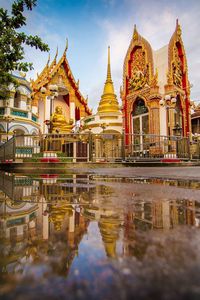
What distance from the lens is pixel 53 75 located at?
82.5ft

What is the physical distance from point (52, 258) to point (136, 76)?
18727 millimetres

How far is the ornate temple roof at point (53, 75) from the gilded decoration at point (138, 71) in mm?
9807

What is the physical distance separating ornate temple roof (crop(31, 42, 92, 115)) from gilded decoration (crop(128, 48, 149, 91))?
9.81 meters

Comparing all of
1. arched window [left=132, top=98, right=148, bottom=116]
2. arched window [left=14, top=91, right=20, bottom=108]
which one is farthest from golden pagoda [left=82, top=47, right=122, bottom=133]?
arched window [left=14, top=91, right=20, bottom=108]

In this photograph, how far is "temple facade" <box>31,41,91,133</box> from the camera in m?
22.9

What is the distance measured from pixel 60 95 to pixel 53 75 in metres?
3.20

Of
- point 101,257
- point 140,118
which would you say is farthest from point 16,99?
point 101,257

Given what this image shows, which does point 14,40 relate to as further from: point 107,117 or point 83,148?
point 107,117

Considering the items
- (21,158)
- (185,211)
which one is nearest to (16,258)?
(185,211)

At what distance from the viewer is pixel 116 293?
309mm

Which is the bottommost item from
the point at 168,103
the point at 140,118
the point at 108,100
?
the point at 140,118

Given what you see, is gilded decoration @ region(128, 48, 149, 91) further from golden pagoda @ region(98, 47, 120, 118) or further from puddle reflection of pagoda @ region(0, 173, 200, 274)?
puddle reflection of pagoda @ region(0, 173, 200, 274)

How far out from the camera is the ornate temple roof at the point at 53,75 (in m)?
23.0

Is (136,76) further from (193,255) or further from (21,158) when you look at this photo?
(193,255)
